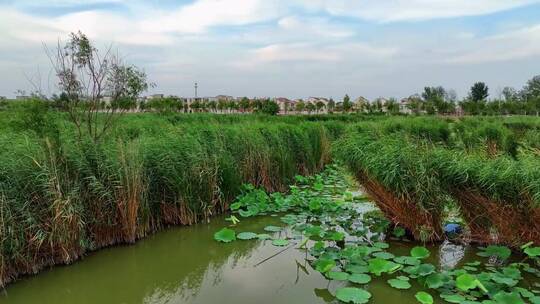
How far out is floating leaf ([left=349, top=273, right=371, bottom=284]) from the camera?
4.65 metres

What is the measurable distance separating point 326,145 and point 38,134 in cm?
864

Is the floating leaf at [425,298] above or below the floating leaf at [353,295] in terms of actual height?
above

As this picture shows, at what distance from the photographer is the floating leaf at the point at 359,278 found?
15.3 ft

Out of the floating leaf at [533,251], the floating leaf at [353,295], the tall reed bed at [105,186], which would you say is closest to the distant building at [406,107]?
the tall reed bed at [105,186]

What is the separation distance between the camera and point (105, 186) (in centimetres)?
584

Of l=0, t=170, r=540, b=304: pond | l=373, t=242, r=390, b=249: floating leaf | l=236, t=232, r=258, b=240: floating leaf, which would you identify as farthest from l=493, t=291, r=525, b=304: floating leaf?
l=236, t=232, r=258, b=240: floating leaf

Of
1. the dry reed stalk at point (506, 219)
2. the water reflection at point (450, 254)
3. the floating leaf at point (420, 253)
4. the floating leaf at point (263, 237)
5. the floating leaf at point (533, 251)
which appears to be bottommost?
the floating leaf at point (263, 237)

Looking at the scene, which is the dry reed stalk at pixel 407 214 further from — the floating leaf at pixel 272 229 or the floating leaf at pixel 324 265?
the floating leaf at pixel 324 265

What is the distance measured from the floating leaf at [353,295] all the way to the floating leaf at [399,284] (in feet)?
1.20

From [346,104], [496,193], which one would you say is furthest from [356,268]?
[346,104]

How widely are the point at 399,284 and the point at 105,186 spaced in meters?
3.90

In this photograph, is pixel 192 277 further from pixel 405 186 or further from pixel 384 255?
pixel 405 186

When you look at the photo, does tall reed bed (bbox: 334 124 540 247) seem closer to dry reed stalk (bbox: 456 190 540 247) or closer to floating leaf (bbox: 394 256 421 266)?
dry reed stalk (bbox: 456 190 540 247)

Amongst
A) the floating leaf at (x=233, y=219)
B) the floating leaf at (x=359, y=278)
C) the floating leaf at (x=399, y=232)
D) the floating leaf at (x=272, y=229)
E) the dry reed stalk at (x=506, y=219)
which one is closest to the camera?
the floating leaf at (x=359, y=278)
